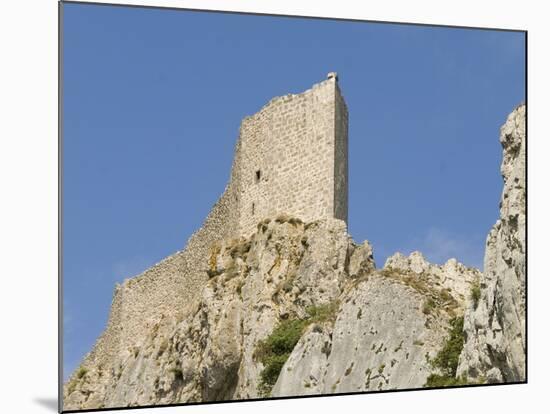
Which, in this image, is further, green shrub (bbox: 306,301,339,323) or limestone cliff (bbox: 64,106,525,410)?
green shrub (bbox: 306,301,339,323)

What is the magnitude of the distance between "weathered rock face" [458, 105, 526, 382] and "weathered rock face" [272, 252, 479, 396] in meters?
0.83

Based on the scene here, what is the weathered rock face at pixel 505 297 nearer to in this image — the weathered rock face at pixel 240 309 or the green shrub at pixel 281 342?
the green shrub at pixel 281 342

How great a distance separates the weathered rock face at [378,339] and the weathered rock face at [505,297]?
0.83m

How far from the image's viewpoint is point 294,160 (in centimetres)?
2559

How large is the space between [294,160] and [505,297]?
7257 mm

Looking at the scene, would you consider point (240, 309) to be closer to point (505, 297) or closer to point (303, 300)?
point (303, 300)

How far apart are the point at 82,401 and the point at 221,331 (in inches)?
149

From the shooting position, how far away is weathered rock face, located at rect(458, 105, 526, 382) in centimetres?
1927

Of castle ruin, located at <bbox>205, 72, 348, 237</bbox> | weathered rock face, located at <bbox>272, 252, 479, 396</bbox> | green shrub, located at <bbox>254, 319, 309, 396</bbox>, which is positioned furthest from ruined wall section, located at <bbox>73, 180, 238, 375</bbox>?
weathered rock face, located at <bbox>272, 252, 479, 396</bbox>

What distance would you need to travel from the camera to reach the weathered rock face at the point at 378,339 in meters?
19.8

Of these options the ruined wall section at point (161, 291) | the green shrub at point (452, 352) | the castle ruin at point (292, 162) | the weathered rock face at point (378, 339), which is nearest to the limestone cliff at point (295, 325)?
the weathered rock face at point (378, 339)

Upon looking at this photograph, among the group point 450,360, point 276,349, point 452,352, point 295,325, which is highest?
point 295,325

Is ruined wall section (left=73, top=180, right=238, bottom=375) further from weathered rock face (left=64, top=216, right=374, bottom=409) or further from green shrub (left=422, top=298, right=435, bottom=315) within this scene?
green shrub (left=422, top=298, right=435, bottom=315)

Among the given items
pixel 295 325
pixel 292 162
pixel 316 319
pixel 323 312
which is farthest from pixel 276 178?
pixel 316 319
